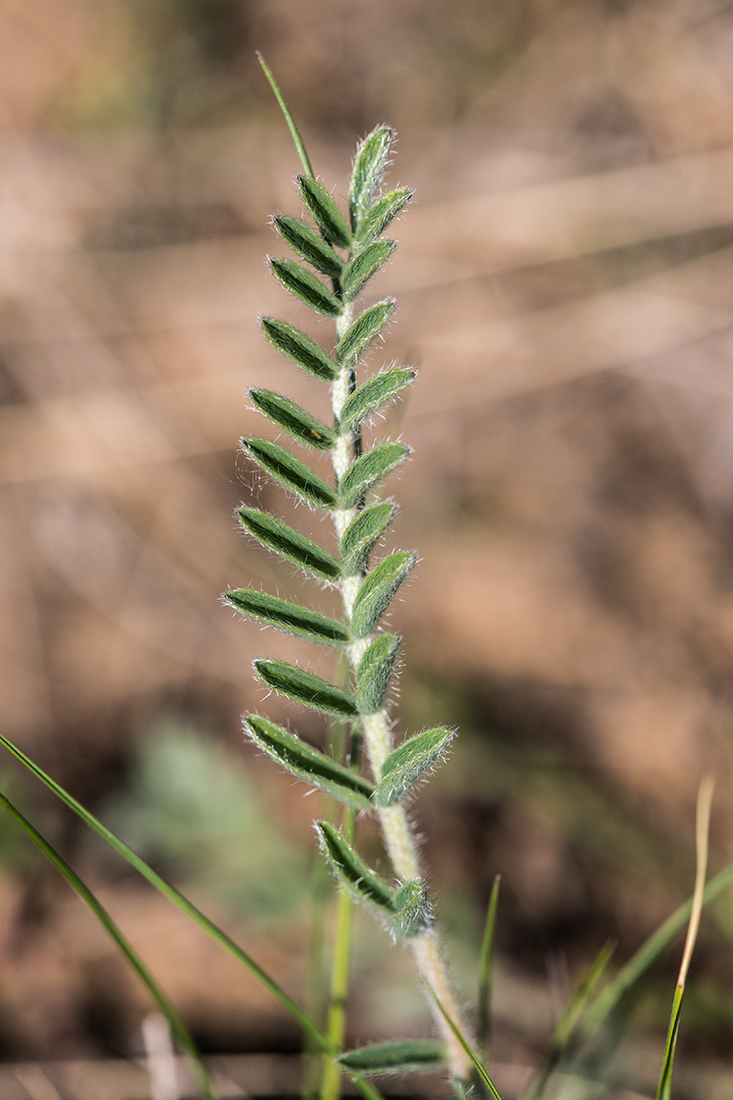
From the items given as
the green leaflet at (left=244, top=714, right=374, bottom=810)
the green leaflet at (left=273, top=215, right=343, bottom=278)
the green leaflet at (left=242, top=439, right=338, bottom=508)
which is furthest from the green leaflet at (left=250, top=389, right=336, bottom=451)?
the green leaflet at (left=244, top=714, right=374, bottom=810)

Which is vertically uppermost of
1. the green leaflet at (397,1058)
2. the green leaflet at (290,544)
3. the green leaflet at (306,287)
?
the green leaflet at (306,287)

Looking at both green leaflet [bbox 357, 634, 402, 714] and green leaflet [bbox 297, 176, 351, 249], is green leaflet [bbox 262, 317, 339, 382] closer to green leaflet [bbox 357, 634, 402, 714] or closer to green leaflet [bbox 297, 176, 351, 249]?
green leaflet [bbox 297, 176, 351, 249]

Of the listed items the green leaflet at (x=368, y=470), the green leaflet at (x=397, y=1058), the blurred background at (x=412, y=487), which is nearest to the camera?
the green leaflet at (x=368, y=470)

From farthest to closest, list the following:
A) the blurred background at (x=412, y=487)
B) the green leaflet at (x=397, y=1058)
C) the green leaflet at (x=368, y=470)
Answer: the blurred background at (x=412, y=487) → the green leaflet at (x=397, y=1058) → the green leaflet at (x=368, y=470)

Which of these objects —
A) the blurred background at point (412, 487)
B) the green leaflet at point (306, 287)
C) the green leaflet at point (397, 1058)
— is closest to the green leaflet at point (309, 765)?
the green leaflet at point (397, 1058)

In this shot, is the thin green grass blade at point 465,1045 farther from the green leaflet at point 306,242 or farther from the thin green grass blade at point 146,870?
the green leaflet at point 306,242

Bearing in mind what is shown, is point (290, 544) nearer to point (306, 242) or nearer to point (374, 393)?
point (374, 393)

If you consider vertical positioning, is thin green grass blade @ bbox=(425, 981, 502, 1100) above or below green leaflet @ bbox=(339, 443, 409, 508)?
below

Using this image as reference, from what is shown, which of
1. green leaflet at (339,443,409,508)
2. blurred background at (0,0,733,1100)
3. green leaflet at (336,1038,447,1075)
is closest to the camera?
green leaflet at (339,443,409,508)
